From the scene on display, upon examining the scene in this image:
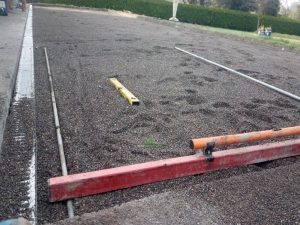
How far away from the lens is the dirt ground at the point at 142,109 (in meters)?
2.68

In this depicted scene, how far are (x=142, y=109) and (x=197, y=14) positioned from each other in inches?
1022

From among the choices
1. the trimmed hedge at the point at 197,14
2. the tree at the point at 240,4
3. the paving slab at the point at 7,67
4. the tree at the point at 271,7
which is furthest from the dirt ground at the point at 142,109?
the tree at the point at 271,7

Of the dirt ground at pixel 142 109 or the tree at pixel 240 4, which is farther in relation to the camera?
the tree at pixel 240 4

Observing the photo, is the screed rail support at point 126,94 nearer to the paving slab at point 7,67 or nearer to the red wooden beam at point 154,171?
the paving slab at point 7,67

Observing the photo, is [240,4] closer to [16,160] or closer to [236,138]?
[236,138]

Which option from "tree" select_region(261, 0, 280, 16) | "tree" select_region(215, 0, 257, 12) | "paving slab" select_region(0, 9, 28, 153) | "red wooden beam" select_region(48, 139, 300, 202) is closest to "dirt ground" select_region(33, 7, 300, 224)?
"red wooden beam" select_region(48, 139, 300, 202)

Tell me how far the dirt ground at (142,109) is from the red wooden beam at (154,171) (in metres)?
0.06

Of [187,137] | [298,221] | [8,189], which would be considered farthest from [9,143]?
[298,221]

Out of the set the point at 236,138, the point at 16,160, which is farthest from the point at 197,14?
the point at 16,160

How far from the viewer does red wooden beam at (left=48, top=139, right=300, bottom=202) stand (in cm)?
220

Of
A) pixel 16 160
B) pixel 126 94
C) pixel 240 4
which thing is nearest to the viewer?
pixel 16 160

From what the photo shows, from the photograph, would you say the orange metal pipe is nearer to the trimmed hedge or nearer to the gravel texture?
the gravel texture

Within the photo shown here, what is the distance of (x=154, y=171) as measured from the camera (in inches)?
95.9

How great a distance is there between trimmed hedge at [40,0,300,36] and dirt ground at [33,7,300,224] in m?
21.1
